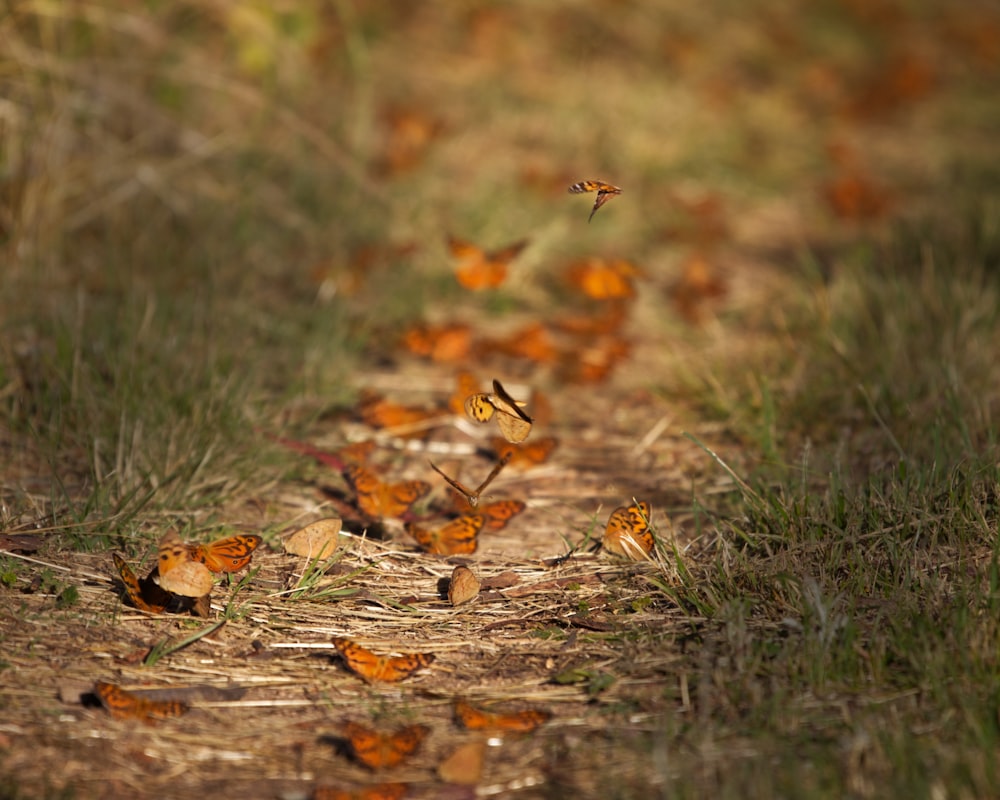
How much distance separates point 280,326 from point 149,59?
147 cm

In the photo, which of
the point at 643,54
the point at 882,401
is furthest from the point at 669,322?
the point at 643,54

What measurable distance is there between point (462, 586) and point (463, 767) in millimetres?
589

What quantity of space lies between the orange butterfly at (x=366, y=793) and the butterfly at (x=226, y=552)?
0.69m

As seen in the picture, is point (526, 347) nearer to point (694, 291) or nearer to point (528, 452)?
A: point (528, 452)

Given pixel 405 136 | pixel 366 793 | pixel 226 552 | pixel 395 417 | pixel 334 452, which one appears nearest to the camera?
pixel 366 793

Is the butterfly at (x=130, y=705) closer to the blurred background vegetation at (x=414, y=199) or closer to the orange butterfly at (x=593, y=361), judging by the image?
the blurred background vegetation at (x=414, y=199)

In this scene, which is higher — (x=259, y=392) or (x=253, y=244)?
(x=253, y=244)

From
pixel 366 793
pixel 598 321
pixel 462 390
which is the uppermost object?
pixel 598 321

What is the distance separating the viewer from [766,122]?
6.24 m

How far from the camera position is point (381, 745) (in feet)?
6.23

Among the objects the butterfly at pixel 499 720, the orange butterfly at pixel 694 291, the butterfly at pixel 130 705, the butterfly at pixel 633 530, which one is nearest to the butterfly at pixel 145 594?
the butterfly at pixel 130 705

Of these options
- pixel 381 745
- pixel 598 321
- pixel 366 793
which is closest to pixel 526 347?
pixel 598 321

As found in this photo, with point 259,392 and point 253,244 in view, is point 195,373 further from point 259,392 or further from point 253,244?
point 253,244

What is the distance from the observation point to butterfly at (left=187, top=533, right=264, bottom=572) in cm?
235
